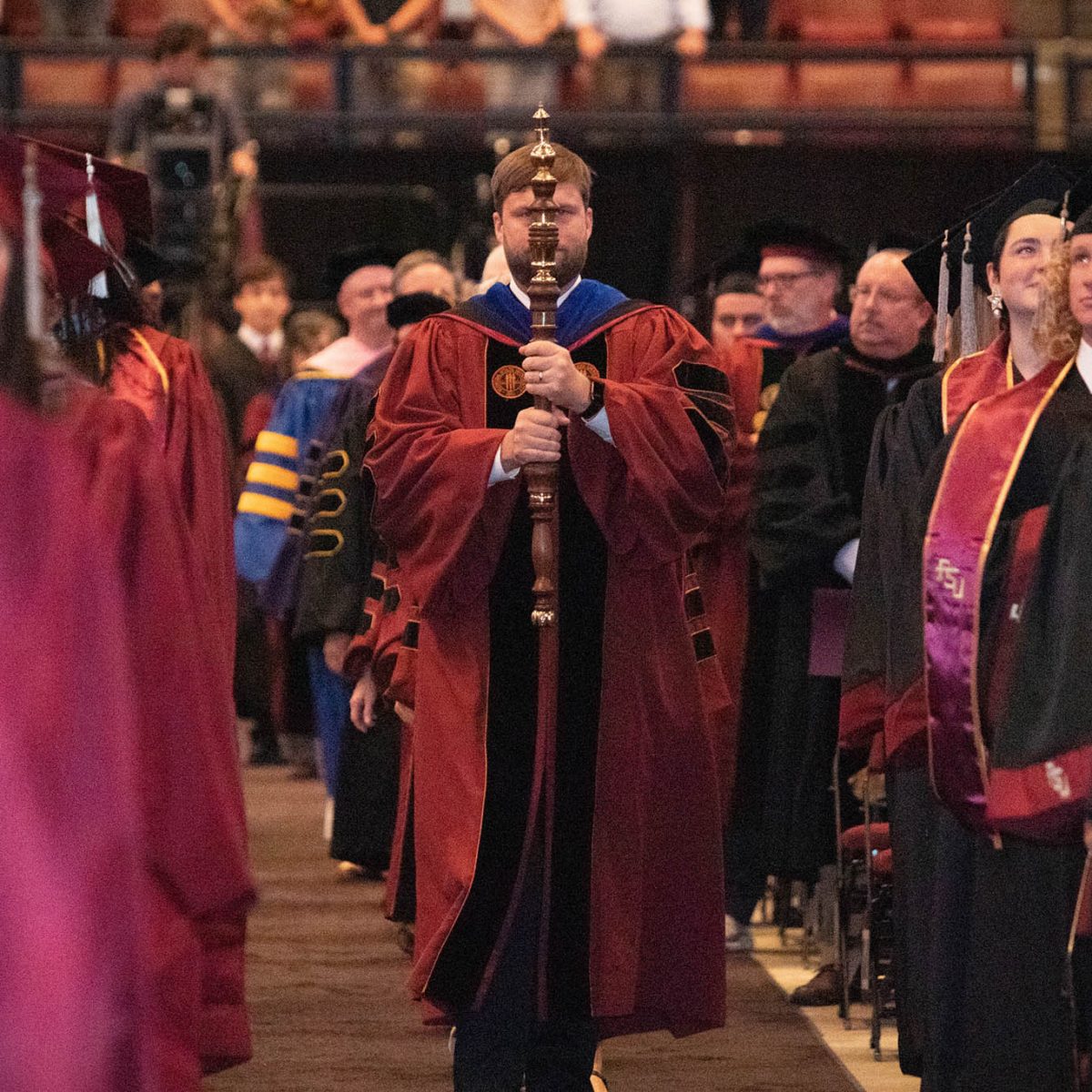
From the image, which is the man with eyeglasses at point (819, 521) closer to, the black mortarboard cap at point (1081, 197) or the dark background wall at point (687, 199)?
the black mortarboard cap at point (1081, 197)

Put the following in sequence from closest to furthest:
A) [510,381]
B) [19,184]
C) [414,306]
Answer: [19,184], [510,381], [414,306]

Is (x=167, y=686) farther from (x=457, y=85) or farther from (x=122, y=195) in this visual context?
(x=457, y=85)

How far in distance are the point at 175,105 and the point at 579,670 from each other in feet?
29.9

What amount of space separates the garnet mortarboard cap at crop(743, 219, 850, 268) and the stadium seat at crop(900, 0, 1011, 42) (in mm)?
10749

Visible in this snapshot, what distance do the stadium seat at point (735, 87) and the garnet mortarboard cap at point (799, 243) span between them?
9.04 m

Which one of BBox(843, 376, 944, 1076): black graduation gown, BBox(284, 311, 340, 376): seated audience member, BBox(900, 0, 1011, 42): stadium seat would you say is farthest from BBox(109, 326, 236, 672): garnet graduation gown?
BBox(900, 0, 1011, 42): stadium seat

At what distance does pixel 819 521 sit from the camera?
655 centimetres

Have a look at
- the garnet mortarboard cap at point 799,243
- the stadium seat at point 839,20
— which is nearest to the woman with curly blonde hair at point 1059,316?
the garnet mortarboard cap at point 799,243

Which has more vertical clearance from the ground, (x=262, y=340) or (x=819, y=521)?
(x=262, y=340)

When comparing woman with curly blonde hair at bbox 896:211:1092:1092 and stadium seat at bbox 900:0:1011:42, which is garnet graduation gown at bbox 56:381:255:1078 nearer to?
woman with curly blonde hair at bbox 896:211:1092:1092

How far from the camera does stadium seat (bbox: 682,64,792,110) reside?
16.2 m

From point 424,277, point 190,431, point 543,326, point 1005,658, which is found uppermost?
point 424,277

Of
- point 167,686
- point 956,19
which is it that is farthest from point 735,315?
point 956,19

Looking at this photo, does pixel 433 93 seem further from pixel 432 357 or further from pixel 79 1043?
pixel 79 1043
